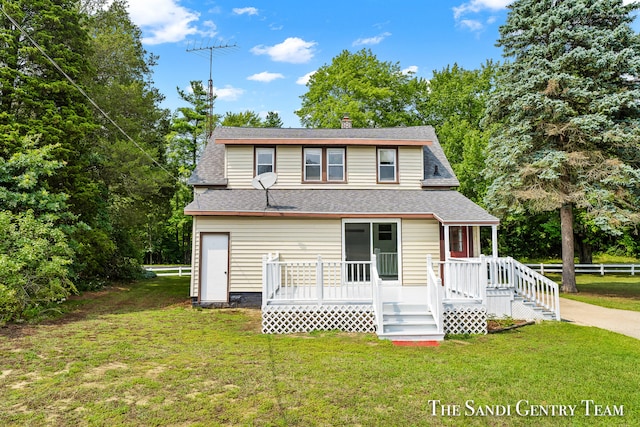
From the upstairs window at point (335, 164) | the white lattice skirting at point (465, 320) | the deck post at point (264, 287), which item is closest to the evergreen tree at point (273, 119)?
the upstairs window at point (335, 164)

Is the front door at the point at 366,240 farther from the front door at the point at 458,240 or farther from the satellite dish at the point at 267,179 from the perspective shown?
the satellite dish at the point at 267,179

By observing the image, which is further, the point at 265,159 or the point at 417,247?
the point at 265,159

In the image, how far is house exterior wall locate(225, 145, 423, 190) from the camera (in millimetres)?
13312

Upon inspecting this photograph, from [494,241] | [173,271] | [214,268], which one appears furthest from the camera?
[173,271]

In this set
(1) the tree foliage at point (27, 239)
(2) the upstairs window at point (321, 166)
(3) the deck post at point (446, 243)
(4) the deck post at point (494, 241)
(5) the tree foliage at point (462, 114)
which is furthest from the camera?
(5) the tree foliage at point (462, 114)

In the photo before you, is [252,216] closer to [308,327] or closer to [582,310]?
[308,327]

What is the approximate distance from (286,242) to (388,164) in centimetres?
497

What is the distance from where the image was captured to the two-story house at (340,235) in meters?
8.38

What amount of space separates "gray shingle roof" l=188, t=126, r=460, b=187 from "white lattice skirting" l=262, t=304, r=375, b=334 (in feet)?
20.6

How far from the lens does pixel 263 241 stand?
11.4m

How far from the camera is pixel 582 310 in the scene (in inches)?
434

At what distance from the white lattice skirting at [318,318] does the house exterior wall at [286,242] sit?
2956 mm

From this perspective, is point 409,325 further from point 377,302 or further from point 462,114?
point 462,114

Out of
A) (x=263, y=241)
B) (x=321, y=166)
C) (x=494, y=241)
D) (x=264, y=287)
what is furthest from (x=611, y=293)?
(x=264, y=287)
